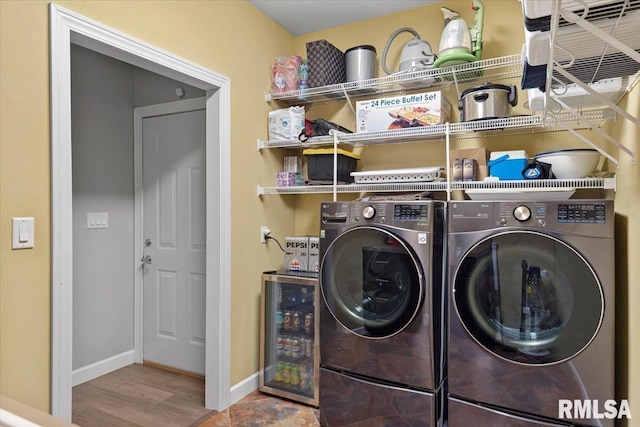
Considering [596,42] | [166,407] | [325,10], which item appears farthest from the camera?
[325,10]

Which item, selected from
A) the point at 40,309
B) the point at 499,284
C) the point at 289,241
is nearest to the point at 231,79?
the point at 289,241

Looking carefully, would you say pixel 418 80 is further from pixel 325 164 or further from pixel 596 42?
pixel 596 42

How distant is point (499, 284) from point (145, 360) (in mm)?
2866

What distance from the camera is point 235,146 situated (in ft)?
8.32

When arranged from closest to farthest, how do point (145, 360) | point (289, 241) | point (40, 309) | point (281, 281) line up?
point (40, 309) < point (281, 281) < point (289, 241) < point (145, 360)

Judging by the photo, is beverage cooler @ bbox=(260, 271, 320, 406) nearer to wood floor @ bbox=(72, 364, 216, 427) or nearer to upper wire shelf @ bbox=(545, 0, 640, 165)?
wood floor @ bbox=(72, 364, 216, 427)

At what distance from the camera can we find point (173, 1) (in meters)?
2.09

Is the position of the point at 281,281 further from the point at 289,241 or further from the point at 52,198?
the point at 52,198

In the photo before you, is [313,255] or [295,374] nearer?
[295,374]

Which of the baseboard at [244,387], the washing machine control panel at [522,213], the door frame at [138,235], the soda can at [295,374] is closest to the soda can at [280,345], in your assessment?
the soda can at [295,374]

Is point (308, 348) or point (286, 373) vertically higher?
point (308, 348)

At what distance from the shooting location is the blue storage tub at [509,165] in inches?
80.2

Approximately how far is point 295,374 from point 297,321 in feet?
1.16

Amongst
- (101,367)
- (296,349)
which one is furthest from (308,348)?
(101,367)
